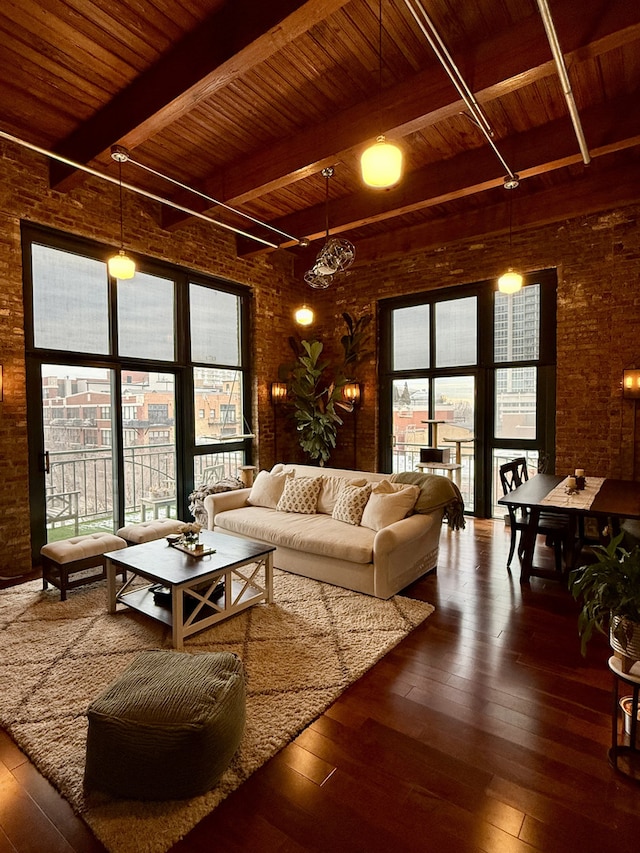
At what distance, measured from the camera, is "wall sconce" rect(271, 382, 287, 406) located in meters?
6.75

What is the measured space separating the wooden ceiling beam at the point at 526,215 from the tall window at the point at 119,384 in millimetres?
2202

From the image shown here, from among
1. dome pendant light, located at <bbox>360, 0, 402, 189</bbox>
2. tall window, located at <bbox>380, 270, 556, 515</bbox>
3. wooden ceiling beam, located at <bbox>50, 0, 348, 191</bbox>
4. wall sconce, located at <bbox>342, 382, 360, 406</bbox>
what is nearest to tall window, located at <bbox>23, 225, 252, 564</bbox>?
wooden ceiling beam, located at <bbox>50, 0, 348, 191</bbox>

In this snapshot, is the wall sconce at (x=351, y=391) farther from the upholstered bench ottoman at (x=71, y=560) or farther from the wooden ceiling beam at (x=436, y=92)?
the upholstered bench ottoman at (x=71, y=560)

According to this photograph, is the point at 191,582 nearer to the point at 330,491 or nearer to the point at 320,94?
the point at 330,491

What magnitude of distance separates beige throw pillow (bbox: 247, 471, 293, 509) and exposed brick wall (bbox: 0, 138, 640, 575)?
5.57 feet

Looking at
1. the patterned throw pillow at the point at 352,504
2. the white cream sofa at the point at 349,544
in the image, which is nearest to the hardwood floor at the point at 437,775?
the white cream sofa at the point at 349,544

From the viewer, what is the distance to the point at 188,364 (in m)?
5.75

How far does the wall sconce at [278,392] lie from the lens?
6.75 metres

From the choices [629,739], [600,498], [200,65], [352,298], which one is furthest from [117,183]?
[629,739]

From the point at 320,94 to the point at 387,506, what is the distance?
3.26 meters

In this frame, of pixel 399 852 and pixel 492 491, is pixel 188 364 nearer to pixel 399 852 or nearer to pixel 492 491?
pixel 492 491

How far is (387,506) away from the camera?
3.84 meters

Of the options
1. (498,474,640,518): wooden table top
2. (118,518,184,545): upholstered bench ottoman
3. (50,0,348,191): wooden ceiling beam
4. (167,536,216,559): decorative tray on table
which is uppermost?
(50,0,348,191): wooden ceiling beam

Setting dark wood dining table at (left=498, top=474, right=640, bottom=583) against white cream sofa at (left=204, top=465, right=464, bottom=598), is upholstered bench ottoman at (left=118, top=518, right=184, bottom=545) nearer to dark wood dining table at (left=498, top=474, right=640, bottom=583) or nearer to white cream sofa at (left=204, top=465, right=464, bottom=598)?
white cream sofa at (left=204, top=465, right=464, bottom=598)
